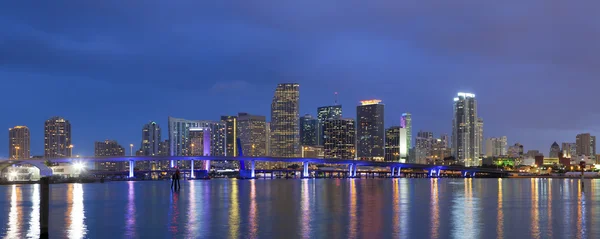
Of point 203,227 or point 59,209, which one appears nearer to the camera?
point 203,227

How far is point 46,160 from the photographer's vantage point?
180500 mm

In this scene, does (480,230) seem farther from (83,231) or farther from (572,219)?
(83,231)

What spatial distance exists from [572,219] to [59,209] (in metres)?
35.4

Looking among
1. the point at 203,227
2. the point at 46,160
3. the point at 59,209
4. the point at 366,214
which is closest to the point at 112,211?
the point at 59,209

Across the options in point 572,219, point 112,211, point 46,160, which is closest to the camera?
point 572,219

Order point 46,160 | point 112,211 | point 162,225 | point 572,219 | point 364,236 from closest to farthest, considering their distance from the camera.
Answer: point 364,236 → point 162,225 → point 572,219 → point 112,211 → point 46,160

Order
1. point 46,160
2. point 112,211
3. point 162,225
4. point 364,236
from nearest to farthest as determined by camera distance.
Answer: point 364,236, point 162,225, point 112,211, point 46,160

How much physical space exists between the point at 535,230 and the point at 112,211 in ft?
94.0

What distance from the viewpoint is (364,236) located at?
99.6 feet

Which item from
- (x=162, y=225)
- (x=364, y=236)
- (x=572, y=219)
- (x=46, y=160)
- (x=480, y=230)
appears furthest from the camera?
(x=46, y=160)

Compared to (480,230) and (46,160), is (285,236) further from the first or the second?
(46,160)

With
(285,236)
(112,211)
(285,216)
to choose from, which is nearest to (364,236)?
(285,236)

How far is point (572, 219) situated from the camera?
4028 centimetres

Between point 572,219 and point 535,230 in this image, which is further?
point 572,219
